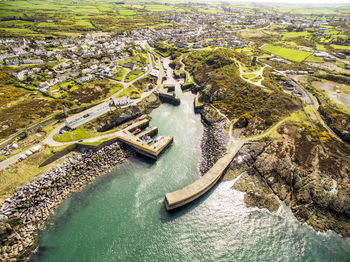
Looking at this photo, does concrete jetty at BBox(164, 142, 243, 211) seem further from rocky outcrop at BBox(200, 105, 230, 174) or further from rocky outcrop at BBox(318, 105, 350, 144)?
rocky outcrop at BBox(318, 105, 350, 144)

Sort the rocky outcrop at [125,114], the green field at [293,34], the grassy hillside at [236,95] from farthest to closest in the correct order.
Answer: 1. the green field at [293,34]
2. the grassy hillside at [236,95]
3. the rocky outcrop at [125,114]

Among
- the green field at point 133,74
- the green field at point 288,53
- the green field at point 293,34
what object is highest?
the green field at point 293,34

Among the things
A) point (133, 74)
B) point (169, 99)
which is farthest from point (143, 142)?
point (133, 74)

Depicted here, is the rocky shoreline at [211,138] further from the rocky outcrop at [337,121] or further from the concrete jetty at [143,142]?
the rocky outcrop at [337,121]

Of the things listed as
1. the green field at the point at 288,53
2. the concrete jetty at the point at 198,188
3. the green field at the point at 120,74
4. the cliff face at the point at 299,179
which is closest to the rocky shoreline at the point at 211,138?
the concrete jetty at the point at 198,188

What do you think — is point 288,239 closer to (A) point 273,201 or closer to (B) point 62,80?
(A) point 273,201

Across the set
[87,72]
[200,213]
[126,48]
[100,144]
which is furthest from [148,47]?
[200,213]
